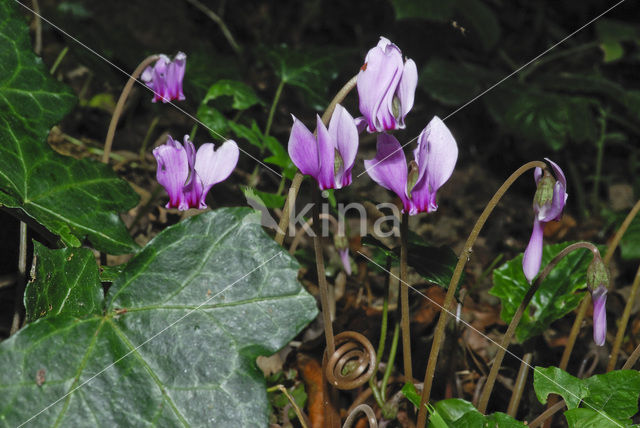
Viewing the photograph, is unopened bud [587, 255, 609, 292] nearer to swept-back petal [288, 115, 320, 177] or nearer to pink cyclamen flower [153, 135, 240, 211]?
swept-back petal [288, 115, 320, 177]

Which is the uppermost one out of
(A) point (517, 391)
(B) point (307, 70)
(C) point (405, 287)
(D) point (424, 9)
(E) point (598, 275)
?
(D) point (424, 9)

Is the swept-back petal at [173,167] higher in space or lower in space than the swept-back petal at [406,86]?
lower

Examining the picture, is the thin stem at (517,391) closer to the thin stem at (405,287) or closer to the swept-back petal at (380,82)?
the thin stem at (405,287)

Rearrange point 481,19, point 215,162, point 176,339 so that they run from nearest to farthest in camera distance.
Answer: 1. point 176,339
2. point 215,162
3. point 481,19

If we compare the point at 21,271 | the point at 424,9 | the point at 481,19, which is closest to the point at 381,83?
the point at 21,271

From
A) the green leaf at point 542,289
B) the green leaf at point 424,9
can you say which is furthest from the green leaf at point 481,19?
the green leaf at point 542,289

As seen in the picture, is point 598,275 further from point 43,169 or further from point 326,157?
point 43,169
